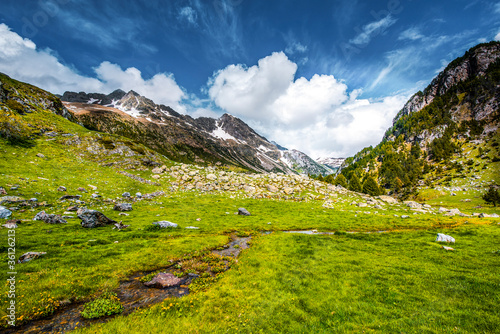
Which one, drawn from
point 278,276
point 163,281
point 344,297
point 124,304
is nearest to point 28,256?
point 124,304

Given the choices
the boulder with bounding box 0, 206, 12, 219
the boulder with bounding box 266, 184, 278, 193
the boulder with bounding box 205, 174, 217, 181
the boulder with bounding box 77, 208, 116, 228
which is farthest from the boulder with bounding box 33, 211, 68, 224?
the boulder with bounding box 266, 184, 278, 193

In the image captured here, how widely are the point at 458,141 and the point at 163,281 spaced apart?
21997cm

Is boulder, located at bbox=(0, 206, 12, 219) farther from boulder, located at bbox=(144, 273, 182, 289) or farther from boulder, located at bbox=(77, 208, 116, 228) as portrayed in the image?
boulder, located at bbox=(144, 273, 182, 289)

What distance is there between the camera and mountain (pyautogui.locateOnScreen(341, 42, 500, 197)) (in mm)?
107600

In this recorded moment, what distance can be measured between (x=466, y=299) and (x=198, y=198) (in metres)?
40.7

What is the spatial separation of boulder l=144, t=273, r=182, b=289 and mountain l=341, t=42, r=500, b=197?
140 meters

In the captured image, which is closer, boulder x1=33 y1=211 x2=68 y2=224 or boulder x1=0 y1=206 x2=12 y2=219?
boulder x1=0 y1=206 x2=12 y2=219

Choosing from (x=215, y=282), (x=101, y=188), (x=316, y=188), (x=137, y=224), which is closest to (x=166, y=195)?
(x=101, y=188)

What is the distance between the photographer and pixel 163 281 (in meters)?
11.8

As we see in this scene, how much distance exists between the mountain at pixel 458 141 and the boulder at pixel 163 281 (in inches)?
5505

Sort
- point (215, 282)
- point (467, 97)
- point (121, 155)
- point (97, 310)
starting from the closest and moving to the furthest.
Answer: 1. point (97, 310)
2. point (215, 282)
3. point (121, 155)
4. point (467, 97)

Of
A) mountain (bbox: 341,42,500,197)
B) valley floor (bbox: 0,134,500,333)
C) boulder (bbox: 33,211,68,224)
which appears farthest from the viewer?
mountain (bbox: 341,42,500,197)

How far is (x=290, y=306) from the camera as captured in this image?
381 inches

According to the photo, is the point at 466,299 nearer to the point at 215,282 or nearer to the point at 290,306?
the point at 290,306
